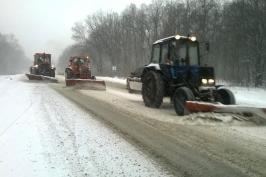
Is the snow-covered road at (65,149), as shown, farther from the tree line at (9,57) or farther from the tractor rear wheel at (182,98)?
the tree line at (9,57)

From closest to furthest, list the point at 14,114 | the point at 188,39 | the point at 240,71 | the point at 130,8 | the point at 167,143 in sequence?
the point at 167,143, the point at 14,114, the point at 188,39, the point at 240,71, the point at 130,8

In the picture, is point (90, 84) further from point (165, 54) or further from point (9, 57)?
point (9, 57)

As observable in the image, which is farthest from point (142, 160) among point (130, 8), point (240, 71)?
point (130, 8)

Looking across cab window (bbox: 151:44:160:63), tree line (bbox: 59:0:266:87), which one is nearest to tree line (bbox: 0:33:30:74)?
tree line (bbox: 59:0:266:87)

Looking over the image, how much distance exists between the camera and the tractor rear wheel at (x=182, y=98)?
11.8 metres

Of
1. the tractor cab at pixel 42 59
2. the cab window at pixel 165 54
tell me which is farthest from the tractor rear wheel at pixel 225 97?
the tractor cab at pixel 42 59

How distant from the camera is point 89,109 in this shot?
1340cm

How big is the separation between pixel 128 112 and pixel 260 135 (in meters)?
4.61

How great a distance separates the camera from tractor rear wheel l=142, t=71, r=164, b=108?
44.5 ft

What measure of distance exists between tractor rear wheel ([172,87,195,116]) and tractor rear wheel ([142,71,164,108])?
4.15ft

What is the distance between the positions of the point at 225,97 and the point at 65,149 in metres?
6.72

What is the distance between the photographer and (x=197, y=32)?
4197cm

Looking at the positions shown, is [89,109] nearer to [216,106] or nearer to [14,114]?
[14,114]

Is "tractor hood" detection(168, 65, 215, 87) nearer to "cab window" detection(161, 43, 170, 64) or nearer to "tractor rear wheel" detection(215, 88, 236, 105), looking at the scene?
"tractor rear wheel" detection(215, 88, 236, 105)
